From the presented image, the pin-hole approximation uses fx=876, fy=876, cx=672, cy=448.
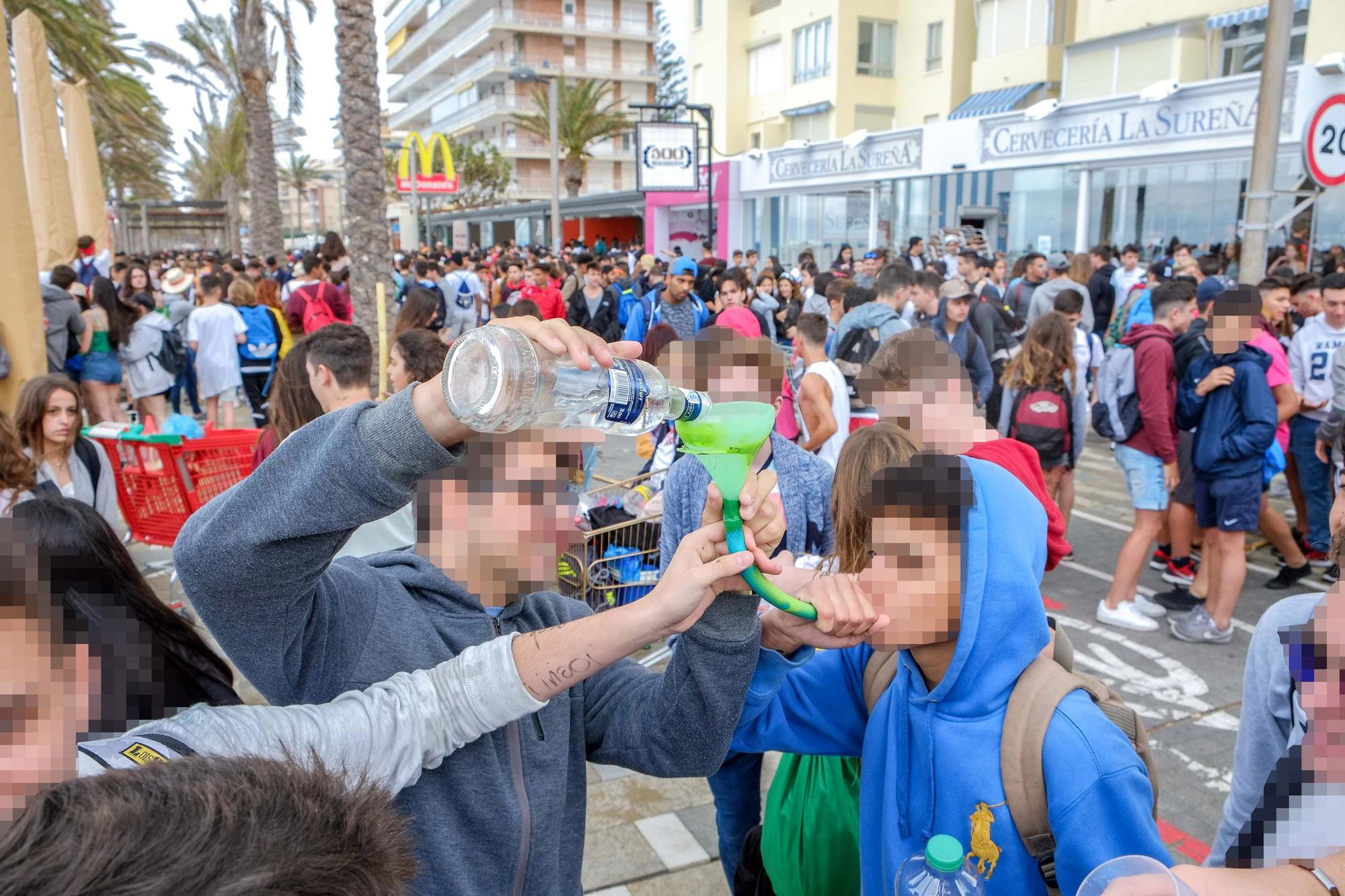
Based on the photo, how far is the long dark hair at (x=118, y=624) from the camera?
1.30 m

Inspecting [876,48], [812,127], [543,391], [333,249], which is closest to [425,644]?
[543,391]

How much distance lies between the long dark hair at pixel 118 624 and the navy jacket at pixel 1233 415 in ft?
17.2

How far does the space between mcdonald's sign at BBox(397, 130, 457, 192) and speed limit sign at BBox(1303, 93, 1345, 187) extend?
1775 cm

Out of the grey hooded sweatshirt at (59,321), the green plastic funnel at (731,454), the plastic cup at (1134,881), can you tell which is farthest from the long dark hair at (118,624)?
the grey hooded sweatshirt at (59,321)

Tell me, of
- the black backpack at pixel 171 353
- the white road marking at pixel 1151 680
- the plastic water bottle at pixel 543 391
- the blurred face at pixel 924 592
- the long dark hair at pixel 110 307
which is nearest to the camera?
the plastic water bottle at pixel 543 391

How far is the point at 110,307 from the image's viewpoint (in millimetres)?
9008

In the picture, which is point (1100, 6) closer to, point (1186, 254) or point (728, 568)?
point (1186, 254)

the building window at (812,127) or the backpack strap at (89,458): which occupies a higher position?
the building window at (812,127)

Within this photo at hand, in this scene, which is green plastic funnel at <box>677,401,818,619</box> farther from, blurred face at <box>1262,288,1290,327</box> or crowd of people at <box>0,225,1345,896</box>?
blurred face at <box>1262,288,1290,327</box>

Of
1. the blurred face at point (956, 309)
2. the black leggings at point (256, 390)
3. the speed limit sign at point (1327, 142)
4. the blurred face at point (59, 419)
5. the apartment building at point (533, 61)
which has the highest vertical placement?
the apartment building at point (533, 61)

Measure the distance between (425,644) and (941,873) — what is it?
3.29 feet

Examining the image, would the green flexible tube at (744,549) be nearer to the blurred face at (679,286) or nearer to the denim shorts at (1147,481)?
the denim shorts at (1147,481)

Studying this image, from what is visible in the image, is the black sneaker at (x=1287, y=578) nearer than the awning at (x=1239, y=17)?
Yes

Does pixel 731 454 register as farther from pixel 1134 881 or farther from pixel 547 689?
pixel 1134 881
